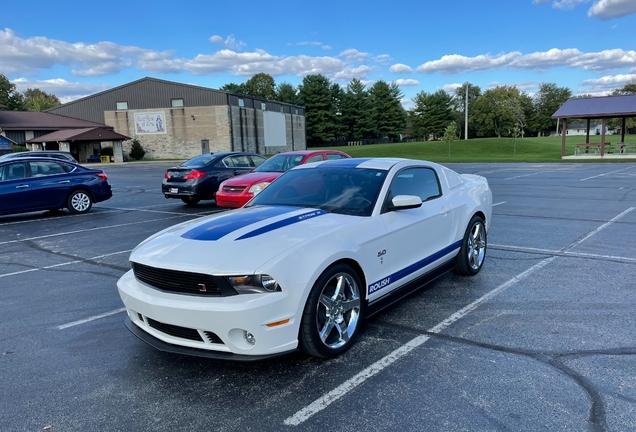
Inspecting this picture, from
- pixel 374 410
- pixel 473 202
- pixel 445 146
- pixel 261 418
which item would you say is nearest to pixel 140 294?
pixel 261 418

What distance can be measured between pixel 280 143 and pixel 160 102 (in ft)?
63.1

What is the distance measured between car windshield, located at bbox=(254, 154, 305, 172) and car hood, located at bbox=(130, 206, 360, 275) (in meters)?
7.53

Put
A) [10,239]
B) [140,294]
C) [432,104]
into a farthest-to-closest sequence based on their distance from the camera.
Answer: [432,104] → [10,239] → [140,294]

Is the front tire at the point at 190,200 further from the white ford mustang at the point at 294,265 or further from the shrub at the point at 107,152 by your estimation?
the shrub at the point at 107,152

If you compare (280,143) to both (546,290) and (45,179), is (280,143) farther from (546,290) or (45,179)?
(546,290)

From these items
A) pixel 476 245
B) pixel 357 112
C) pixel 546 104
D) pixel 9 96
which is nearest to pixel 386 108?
pixel 357 112

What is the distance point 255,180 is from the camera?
1098cm

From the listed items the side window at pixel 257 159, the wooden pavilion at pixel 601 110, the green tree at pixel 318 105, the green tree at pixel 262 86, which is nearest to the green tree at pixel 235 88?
the green tree at pixel 262 86

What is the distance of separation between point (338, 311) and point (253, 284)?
32.8 inches

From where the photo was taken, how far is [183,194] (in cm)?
1347

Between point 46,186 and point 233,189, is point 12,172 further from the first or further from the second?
point 233,189

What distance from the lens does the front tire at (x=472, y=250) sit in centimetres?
575

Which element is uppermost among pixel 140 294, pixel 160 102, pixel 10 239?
pixel 160 102

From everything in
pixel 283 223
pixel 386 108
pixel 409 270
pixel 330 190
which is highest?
pixel 386 108
